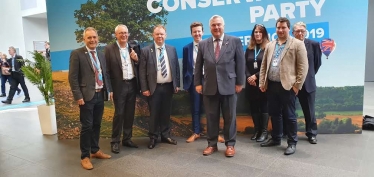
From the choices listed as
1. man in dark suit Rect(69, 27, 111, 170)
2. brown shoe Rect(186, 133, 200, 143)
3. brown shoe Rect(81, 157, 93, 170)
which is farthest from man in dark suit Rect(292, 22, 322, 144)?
brown shoe Rect(81, 157, 93, 170)

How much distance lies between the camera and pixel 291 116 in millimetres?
3377

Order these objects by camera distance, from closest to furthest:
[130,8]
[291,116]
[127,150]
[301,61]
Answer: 1. [301,61]
2. [291,116]
3. [127,150]
4. [130,8]

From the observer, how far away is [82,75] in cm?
311

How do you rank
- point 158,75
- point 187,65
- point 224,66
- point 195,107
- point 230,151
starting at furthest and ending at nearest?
point 195,107 < point 187,65 < point 158,75 < point 230,151 < point 224,66

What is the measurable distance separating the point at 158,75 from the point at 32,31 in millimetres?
9095

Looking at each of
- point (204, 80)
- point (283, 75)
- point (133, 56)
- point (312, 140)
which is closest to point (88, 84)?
point (133, 56)

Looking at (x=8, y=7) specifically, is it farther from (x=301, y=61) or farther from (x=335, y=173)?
(x=335, y=173)

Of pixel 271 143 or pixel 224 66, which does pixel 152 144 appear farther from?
pixel 271 143

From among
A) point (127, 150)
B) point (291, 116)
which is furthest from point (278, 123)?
point (127, 150)

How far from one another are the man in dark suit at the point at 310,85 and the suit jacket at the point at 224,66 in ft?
2.89

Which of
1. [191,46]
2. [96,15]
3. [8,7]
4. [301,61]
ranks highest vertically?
[8,7]

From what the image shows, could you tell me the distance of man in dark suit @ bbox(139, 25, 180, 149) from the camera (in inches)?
144

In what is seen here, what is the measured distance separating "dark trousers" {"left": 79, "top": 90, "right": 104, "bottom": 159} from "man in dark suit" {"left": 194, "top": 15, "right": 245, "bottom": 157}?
1.19 m

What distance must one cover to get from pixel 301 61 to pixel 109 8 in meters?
2.70
